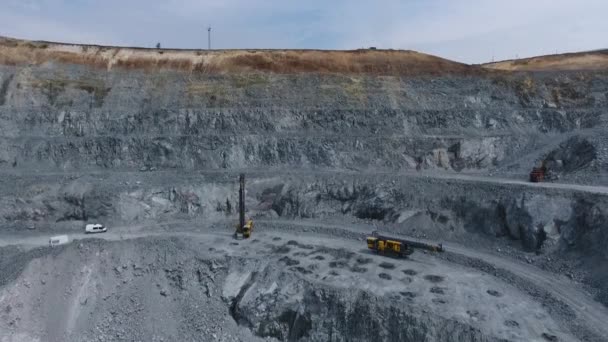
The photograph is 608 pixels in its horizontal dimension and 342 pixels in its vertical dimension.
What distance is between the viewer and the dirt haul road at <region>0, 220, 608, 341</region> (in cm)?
1805

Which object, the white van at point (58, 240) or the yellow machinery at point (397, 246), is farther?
the white van at point (58, 240)

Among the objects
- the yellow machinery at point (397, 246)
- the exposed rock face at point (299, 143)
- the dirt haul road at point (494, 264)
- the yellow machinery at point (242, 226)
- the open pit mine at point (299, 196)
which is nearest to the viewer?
the dirt haul road at point (494, 264)

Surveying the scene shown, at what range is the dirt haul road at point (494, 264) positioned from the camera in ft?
59.2

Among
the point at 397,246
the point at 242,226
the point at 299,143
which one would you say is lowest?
the point at 242,226

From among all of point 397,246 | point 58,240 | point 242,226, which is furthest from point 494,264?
point 58,240

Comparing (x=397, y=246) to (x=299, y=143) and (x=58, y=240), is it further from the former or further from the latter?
(x=58, y=240)

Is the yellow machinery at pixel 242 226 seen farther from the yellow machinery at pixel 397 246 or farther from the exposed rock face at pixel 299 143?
the yellow machinery at pixel 397 246

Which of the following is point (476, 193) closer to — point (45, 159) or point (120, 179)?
point (120, 179)

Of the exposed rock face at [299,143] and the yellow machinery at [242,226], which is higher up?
the exposed rock face at [299,143]

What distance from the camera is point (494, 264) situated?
23.1 meters

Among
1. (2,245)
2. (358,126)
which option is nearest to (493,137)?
(358,126)

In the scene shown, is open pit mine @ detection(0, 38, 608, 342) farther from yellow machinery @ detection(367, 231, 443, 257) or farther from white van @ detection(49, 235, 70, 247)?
white van @ detection(49, 235, 70, 247)

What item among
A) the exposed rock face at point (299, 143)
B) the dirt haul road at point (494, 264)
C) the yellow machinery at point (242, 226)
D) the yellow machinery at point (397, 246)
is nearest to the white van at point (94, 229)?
the dirt haul road at point (494, 264)

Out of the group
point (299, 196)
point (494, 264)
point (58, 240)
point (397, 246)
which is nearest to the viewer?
point (494, 264)
